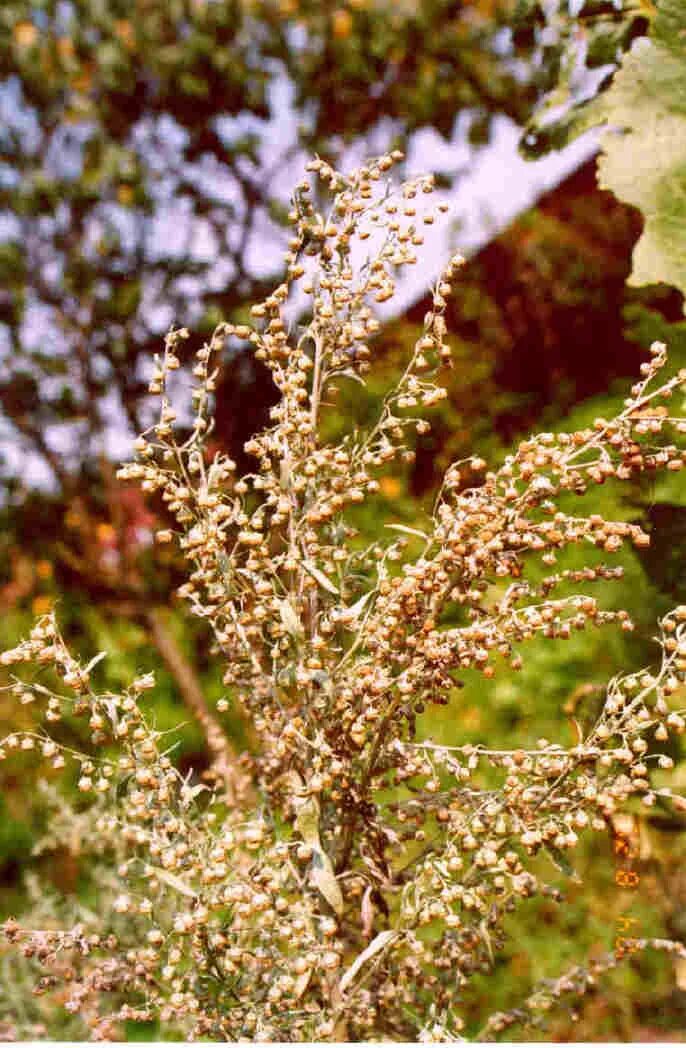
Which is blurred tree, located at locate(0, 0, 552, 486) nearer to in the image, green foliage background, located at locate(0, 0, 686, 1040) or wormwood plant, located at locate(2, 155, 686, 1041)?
green foliage background, located at locate(0, 0, 686, 1040)

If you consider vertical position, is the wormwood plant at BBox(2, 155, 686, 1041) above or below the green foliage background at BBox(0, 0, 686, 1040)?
below

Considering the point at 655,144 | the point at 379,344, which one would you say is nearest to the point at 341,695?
the point at 655,144

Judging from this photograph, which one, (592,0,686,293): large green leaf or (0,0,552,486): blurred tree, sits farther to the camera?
(0,0,552,486): blurred tree

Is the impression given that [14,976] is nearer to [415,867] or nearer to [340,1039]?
[340,1039]

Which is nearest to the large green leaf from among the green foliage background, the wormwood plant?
the wormwood plant

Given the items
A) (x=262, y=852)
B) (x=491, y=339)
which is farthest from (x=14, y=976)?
(x=491, y=339)

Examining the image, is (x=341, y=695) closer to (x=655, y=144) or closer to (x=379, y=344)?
(x=655, y=144)
